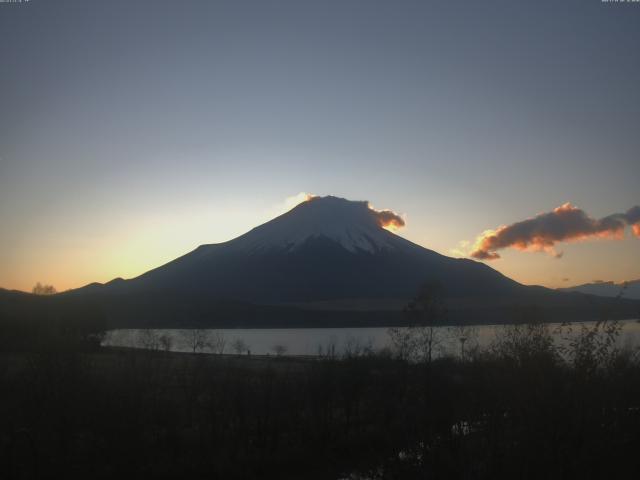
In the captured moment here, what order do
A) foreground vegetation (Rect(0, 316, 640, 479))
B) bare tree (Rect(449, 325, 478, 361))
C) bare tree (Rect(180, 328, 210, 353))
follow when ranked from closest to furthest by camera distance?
foreground vegetation (Rect(0, 316, 640, 479)) < bare tree (Rect(449, 325, 478, 361)) < bare tree (Rect(180, 328, 210, 353))

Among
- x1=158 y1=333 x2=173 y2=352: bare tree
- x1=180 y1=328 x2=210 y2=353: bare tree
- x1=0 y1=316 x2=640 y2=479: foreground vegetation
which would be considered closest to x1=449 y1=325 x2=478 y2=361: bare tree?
x1=0 y1=316 x2=640 y2=479: foreground vegetation

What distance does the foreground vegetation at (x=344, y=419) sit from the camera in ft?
26.8

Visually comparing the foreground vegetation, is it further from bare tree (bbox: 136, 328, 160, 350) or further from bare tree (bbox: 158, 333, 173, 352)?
bare tree (bbox: 136, 328, 160, 350)

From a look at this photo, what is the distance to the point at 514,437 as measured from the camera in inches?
367

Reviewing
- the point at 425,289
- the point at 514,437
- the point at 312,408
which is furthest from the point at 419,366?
the point at 514,437

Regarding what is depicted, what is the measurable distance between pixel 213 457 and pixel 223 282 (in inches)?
7004

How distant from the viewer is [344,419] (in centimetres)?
2488

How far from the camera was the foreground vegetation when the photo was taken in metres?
8.17

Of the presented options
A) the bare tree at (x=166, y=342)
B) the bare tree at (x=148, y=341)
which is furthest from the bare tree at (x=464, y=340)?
the bare tree at (x=166, y=342)

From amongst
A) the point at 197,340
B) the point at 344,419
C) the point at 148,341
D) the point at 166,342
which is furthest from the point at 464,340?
the point at 197,340

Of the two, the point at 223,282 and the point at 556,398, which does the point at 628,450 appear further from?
the point at 223,282

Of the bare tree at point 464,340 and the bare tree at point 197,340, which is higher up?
the bare tree at point 464,340

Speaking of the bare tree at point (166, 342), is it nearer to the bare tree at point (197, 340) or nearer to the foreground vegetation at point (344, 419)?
the bare tree at point (197, 340)

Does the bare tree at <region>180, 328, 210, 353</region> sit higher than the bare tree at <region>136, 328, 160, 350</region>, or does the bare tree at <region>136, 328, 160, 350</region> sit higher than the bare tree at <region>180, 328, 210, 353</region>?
the bare tree at <region>136, 328, 160, 350</region>
